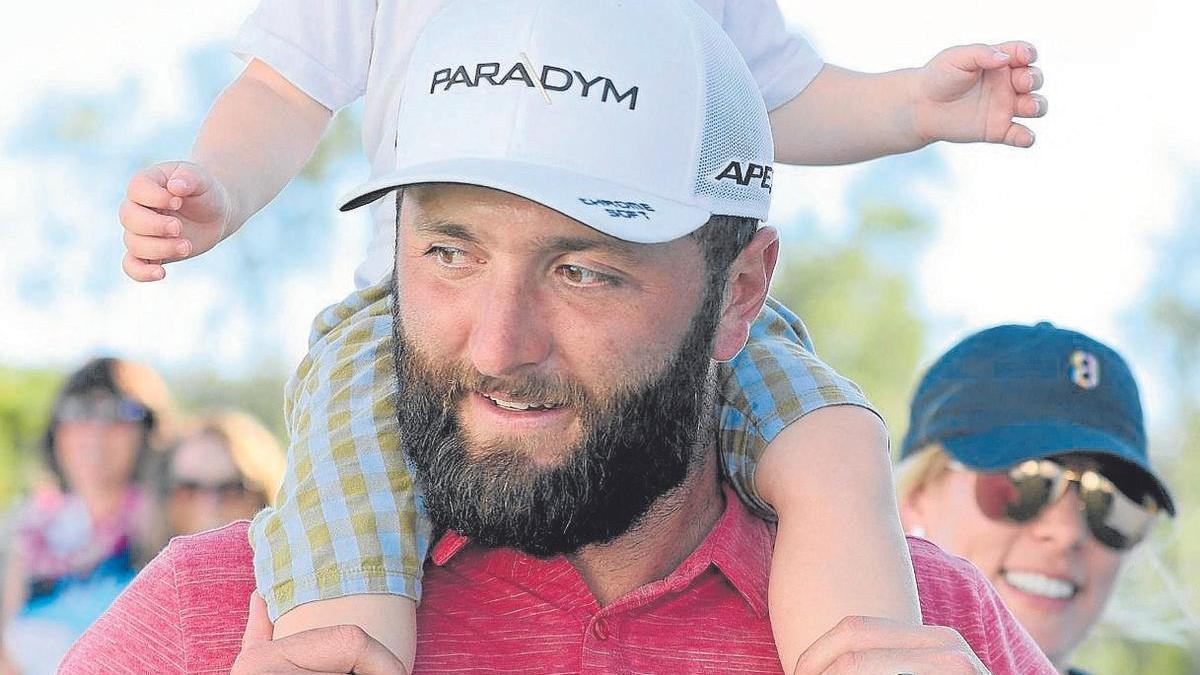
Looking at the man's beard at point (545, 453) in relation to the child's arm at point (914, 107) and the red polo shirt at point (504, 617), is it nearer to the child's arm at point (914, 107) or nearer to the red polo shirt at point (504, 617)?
the red polo shirt at point (504, 617)

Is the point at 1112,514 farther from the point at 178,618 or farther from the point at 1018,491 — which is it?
the point at 178,618

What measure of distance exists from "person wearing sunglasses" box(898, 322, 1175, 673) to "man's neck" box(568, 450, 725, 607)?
1496 mm

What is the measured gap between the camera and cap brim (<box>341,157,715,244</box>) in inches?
91.3

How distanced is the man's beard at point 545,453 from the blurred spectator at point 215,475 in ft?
13.2

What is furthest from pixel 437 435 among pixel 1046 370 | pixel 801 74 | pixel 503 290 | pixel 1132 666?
pixel 1132 666

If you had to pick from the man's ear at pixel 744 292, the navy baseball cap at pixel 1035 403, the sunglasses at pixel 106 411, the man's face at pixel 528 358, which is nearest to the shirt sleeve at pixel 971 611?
the man's ear at pixel 744 292

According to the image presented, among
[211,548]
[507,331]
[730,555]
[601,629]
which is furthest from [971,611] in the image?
[211,548]

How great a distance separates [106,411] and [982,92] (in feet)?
15.0

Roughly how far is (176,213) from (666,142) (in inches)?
26.7

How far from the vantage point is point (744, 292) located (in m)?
2.75

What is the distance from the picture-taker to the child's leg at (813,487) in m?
2.46

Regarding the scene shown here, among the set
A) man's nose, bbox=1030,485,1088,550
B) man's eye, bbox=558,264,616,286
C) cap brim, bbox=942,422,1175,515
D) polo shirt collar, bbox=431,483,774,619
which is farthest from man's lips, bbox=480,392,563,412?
man's nose, bbox=1030,485,1088,550

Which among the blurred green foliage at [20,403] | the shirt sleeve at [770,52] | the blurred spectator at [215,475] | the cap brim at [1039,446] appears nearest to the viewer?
the shirt sleeve at [770,52]

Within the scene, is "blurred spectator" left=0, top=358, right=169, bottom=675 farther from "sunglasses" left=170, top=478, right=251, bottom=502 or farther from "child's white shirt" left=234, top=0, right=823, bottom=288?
"child's white shirt" left=234, top=0, right=823, bottom=288
